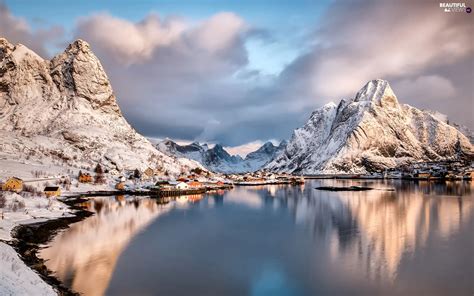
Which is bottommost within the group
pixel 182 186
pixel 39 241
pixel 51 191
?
pixel 39 241

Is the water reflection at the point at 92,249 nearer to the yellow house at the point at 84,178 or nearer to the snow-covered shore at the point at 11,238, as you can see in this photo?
the snow-covered shore at the point at 11,238

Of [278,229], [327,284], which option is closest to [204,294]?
[327,284]

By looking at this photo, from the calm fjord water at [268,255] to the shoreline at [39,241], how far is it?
3.34 feet

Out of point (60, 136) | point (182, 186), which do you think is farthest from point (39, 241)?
point (60, 136)

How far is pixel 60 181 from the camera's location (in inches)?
4252

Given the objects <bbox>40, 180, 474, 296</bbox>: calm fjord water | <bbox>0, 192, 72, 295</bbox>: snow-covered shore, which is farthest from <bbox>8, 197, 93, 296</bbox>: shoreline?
<bbox>40, 180, 474, 296</bbox>: calm fjord water

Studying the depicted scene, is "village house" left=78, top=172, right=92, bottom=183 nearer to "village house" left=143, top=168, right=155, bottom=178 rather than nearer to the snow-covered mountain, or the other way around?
the snow-covered mountain

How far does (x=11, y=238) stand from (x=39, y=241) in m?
3.06

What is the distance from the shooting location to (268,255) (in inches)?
1484

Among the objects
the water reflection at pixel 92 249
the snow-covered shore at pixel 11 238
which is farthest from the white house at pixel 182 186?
the water reflection at pixel 92 249

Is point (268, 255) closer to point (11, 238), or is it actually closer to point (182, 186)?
point (11, 238)

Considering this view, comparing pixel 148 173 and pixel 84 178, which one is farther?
pixel 148 173

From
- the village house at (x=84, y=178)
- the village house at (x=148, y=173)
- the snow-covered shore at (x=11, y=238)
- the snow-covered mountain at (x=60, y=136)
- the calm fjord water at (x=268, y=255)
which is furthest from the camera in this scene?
the village house at (x=148, y=173)

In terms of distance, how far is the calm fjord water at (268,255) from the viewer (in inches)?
1092
